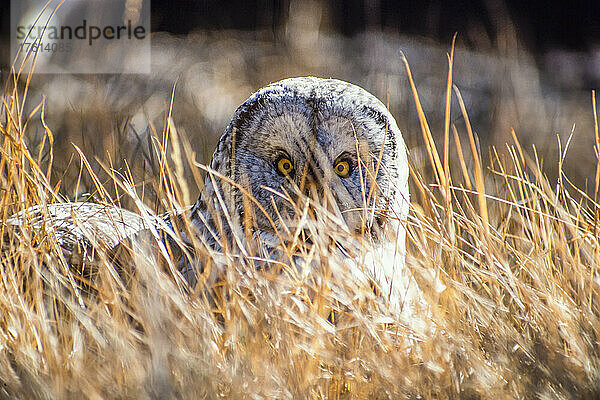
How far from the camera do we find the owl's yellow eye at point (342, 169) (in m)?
1.31

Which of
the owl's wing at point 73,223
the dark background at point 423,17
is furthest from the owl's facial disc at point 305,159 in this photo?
the dark background at point 423,17

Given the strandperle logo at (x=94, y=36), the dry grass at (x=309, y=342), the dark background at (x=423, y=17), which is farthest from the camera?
the dark background at (x=423, y=17)

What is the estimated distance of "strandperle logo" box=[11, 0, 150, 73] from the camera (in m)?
2.47

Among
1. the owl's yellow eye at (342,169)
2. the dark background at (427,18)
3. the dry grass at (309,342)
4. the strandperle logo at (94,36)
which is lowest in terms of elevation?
the dry grass at (309,342)

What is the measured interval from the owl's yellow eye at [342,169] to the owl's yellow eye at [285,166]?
0.08 metres

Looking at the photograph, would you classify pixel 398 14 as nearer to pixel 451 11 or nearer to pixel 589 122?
pixel 451 11

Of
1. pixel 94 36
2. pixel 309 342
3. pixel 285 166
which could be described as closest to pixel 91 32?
pixel 94 36

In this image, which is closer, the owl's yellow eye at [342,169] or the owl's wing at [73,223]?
the owl's wing at [73,223]

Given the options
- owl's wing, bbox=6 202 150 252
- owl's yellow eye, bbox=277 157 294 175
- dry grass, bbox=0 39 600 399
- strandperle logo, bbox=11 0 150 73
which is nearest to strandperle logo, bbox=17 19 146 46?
strandperle logo, bbox=11 0 150 73

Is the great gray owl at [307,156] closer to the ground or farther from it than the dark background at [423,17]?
closer to the ground

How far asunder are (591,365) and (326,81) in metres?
0.76

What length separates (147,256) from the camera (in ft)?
3.13

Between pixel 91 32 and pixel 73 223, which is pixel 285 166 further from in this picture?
pixel 91 32

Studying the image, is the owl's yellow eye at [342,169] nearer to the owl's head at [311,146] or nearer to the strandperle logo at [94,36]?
the owl's head at [311,146]
